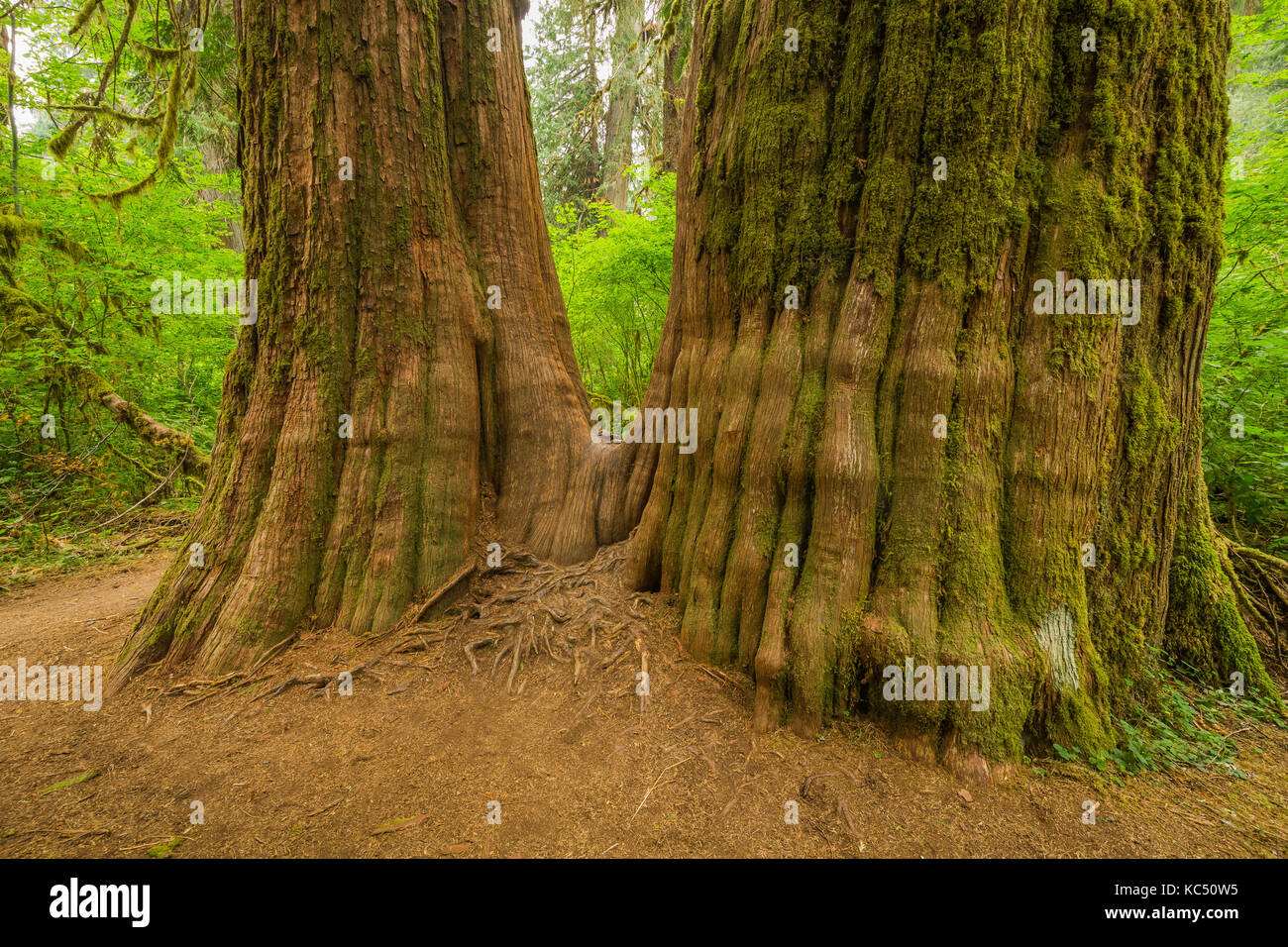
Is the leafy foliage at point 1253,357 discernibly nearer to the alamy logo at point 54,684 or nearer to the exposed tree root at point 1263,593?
the exposed tree root at point 1263,593

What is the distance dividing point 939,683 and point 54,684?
528cm

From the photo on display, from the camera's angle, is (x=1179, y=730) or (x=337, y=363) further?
(x=337, y=363)

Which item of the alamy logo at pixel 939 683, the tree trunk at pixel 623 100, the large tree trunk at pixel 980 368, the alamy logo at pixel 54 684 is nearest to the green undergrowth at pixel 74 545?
the alamy logo at pixel 54 684

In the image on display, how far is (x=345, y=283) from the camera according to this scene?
3621mm

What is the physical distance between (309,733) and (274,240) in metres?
3.28

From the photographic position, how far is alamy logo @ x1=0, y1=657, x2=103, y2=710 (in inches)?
123

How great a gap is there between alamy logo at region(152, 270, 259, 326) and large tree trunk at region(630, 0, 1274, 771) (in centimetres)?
793

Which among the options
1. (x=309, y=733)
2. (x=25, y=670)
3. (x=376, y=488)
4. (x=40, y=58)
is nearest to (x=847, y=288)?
(x=376, y=488)

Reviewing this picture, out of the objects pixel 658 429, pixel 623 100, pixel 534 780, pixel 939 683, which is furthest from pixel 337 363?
pixel 623 100

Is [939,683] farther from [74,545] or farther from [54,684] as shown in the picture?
[74,545]

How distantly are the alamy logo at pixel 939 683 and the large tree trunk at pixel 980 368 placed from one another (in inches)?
1.7

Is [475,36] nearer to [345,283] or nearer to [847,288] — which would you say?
[345,283]

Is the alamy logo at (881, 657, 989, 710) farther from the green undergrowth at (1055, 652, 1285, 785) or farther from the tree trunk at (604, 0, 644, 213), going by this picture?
the tree trunk at (604, 0, 644, 213)

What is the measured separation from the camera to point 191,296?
8258mm
